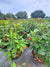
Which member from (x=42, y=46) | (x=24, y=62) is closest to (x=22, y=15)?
(x=24, y=62)

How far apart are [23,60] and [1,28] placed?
0.86 m

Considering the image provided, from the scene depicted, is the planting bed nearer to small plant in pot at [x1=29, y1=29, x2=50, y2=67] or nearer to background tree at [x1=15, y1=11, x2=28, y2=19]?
small plant in pot at [x1=29, y1=29, x2=50, y2=67]

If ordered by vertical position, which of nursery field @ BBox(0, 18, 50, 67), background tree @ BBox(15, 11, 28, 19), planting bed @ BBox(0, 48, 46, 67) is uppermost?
background tree @ BBox(15, 11, 28, 19)

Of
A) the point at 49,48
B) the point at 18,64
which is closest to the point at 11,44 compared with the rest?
the point at 18,64

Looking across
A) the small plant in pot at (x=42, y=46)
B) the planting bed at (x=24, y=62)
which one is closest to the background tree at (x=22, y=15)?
the planting bed at (x=24, y=62)

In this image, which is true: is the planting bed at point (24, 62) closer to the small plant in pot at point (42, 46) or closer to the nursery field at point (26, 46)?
the nursery field at point (26, 46)

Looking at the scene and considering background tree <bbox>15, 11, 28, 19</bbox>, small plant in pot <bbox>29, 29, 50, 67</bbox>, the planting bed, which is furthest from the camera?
background tree <bbox>15, 11, 28, 19</bbox>

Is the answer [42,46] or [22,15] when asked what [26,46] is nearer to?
[42,46]

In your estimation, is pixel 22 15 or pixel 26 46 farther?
pixel 22 15

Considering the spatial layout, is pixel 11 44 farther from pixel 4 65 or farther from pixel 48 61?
pixel 48 61

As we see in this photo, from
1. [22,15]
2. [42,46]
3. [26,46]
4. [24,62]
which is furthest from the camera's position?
[22,15]

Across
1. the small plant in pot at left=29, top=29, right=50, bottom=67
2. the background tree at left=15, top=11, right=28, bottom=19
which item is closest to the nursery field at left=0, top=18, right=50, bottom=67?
the small plant in pot at left=29, top=29, right=50, bottom=67

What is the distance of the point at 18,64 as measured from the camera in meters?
1.62

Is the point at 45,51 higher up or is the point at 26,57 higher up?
the point at 45,51
